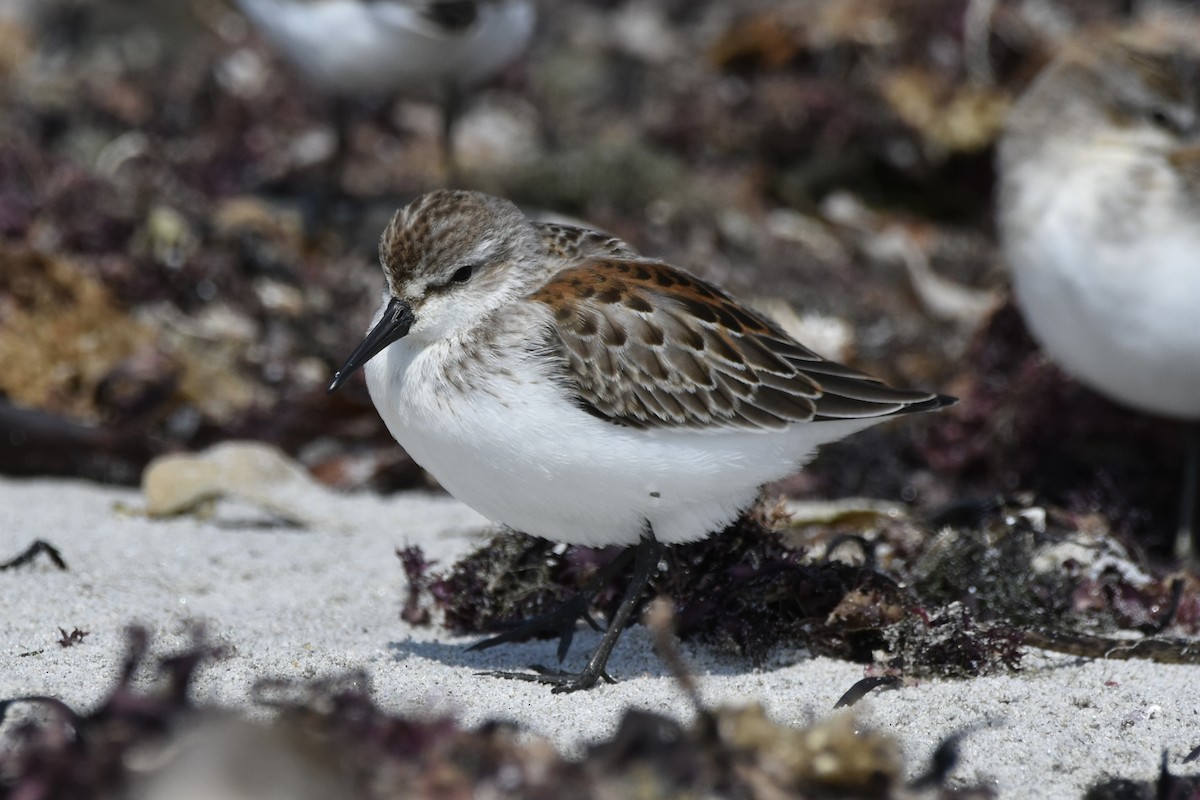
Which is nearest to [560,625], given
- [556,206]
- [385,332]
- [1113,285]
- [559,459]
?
[559,459]

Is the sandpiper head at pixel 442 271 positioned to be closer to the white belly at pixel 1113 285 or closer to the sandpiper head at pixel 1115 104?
the white belly at pixel 1113 285

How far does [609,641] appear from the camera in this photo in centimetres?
478

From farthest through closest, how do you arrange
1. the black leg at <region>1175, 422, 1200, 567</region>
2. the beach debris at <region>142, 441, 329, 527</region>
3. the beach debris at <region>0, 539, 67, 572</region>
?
1. the black leg at <region>1175, 422, 1200, 567</region>
2. the beach debris at <region>142, 441, 329, 527</region>
3. the beach debris at <region>0, 539, 67, 572</region>

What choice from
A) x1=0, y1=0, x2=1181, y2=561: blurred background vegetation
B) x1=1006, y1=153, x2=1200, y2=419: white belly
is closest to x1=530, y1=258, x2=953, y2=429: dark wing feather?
x1=1006, y1=153, x2=1200, y2=419: white belly

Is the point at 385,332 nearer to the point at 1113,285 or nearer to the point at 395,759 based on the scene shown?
the point at 395,759

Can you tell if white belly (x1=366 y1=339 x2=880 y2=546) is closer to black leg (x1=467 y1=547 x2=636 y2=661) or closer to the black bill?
the black bill

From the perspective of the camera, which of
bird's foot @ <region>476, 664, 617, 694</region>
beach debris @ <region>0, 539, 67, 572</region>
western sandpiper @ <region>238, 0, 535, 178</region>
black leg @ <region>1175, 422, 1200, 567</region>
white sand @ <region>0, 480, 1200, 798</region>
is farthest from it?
western sandpiper @ <region>238, 0, 535, 178</region>

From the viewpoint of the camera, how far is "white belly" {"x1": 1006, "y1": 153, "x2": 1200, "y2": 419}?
6516mm

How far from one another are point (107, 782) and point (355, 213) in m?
7.54

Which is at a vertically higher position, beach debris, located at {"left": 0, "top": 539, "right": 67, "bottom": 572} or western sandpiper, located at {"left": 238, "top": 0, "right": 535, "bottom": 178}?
western sandpiper, located at {"left": 238, "top": 0, "right": 535, "bottom": 178}

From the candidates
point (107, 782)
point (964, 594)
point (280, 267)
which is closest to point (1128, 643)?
point (964, 594)

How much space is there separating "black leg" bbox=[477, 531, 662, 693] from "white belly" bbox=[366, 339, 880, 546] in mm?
80

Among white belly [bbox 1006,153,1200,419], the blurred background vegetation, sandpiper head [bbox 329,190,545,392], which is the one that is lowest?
the blurred background vegetation

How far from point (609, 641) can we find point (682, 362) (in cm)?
95
